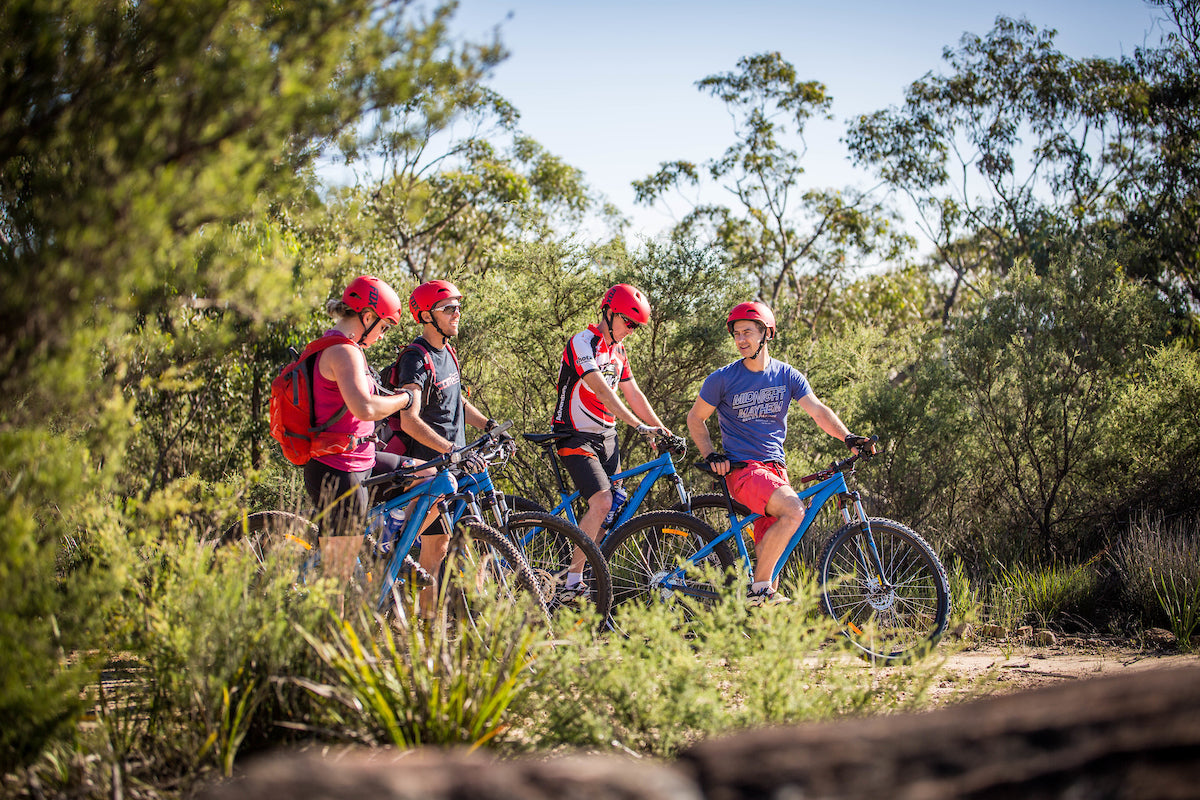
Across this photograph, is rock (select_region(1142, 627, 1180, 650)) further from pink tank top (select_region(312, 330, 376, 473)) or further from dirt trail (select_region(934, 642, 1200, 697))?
pink tank top (select_region(312, 330, 376, 473))

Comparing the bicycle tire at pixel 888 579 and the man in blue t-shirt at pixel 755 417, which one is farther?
the man in blue t-shirt at pixel 755 417

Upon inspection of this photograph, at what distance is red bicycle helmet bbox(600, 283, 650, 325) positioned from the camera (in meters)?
5.59

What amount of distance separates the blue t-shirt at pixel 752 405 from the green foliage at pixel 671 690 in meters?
2.01

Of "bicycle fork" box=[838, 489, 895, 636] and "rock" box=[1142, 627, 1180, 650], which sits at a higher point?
"bicycle fork" box=[838, 489, 895, 636]

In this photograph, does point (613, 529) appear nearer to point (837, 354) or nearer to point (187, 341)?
point (187, 341)

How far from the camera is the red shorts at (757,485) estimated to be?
5082 mm

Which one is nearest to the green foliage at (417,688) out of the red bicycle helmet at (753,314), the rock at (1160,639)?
the red bicycle helmet at (753,314)

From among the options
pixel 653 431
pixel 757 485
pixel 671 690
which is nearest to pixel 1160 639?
pixel 757 485

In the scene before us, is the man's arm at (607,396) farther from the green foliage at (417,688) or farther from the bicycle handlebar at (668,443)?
the green foliage at (417,688)

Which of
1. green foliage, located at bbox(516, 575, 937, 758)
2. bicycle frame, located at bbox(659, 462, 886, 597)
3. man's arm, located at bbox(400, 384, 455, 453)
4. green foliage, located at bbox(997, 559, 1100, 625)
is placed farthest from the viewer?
green foliage, located at bbox(997, 559, 1100, 625)

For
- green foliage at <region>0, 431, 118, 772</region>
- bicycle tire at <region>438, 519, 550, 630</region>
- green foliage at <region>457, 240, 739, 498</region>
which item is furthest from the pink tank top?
green foliage at <region>457, 240, 739, 498</region>

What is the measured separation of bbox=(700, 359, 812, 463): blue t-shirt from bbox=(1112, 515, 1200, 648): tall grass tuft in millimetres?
2831

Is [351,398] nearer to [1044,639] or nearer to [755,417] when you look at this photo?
[755,417]

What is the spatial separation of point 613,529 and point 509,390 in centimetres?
342
